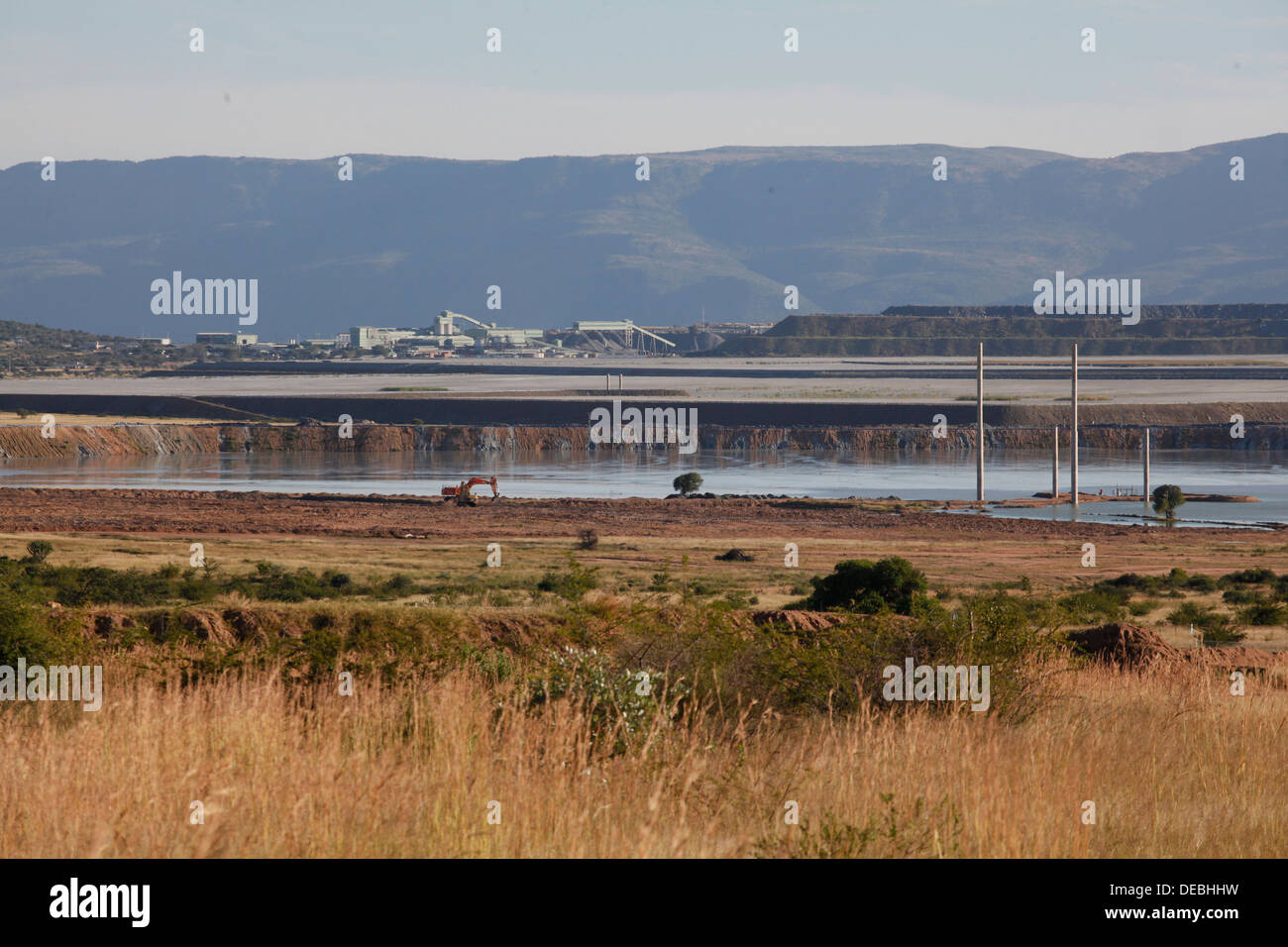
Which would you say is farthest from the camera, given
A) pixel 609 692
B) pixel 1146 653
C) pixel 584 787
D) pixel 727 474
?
pixel 727 474

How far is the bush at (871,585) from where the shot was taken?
2756cm

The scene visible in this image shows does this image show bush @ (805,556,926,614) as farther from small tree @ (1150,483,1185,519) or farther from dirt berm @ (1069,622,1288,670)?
small tree @ (1150,483,1185,519)

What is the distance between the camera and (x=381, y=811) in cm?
584

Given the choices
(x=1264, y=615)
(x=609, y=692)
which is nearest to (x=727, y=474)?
(x=1264, y=615)

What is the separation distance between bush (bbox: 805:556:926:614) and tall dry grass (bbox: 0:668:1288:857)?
18430 millimetres

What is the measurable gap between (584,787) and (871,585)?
2249 cm

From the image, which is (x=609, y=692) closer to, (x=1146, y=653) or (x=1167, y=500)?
(x=1146, y=653)

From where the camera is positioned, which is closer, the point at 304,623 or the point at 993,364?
the point at 304,623

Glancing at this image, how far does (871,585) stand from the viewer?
28.5 meters

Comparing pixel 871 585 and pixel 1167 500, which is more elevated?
pixel 1167 500
